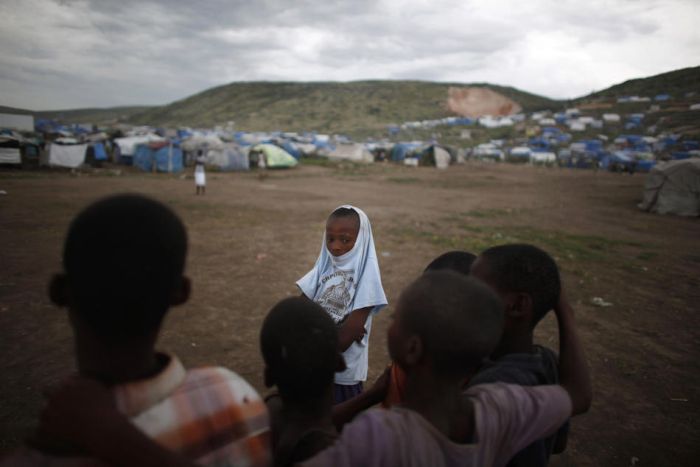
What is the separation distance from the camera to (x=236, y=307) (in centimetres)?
530

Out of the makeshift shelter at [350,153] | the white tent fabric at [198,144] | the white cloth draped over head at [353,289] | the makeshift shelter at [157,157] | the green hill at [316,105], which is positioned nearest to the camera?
the white cloth draped over head at [353,289]

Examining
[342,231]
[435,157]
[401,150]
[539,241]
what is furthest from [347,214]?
[401,150]

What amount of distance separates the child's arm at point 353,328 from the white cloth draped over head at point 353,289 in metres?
0.04

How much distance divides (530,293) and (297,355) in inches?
36.3

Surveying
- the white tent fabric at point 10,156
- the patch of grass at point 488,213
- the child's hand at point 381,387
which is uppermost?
the white tent fabric at point 10,156

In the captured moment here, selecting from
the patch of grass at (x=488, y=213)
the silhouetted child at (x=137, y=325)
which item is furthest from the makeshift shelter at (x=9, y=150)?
the silhouetted child at (x=137, y=325)

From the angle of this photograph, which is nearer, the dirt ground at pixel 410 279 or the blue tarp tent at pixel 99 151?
the dirt ground at pixel 410 279

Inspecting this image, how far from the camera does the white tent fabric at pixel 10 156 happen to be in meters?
20.5

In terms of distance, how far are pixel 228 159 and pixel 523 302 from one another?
1053 inches

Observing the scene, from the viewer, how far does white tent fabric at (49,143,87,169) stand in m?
22.4

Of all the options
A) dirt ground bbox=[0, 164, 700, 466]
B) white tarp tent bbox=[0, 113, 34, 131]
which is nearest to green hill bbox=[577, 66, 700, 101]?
dirt ground bbox=[0, 164, 700, 466]

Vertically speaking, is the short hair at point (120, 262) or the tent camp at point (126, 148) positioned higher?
the tent camp at point (126, 148)

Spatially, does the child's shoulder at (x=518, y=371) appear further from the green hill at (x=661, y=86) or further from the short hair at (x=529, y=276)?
the green hill at (x=661, y=86)

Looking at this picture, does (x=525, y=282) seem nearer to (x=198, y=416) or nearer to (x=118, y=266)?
(x=198, y=416)
